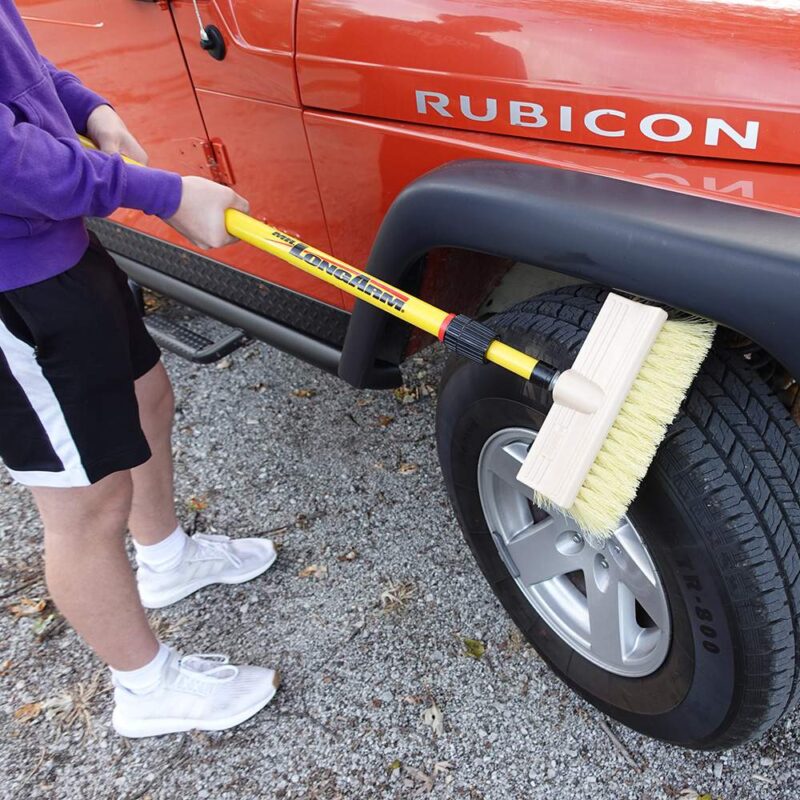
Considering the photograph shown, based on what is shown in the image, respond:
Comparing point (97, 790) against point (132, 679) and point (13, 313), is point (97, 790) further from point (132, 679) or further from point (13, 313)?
point (13, 313)

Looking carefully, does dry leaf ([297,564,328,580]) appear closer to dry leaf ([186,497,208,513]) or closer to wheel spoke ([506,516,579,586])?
dry leaf ([186,497,208,513])

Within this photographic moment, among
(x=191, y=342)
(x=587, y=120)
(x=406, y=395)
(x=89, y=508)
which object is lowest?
(x=406, y=395)

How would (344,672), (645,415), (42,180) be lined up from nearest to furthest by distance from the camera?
(42,180) < (645,415) < (344,672)

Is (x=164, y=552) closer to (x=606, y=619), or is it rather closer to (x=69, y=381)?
(x=69, y=381)

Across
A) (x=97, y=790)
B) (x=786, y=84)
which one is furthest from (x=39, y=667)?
(x=786, y=84)

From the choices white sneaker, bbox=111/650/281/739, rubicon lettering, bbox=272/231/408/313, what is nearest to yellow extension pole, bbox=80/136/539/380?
rubicon lettering, bbox=272/231/408/313

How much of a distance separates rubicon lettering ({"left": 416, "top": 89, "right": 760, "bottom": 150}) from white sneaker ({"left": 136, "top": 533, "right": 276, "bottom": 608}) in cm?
137

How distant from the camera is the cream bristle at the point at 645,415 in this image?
49.0 inches

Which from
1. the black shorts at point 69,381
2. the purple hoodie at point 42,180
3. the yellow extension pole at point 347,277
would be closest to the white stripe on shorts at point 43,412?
the black shorts at point 69,381

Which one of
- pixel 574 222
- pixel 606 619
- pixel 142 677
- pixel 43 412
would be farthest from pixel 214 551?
pixel 574 222

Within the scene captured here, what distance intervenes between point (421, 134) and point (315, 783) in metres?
1.46

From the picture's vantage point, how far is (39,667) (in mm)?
2100

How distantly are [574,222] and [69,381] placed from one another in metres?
0.94

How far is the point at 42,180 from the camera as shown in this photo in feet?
3.72
